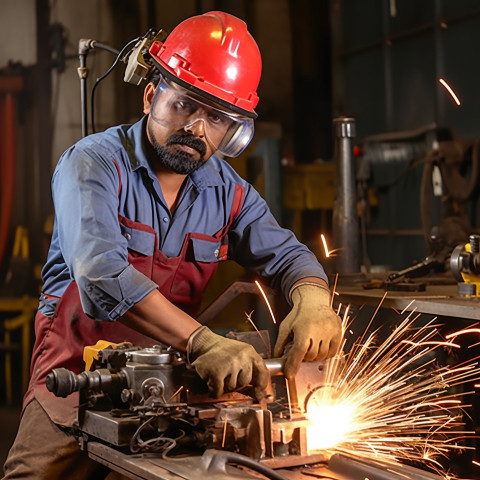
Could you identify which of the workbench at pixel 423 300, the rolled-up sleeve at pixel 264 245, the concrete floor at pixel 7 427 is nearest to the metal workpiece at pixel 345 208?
the workbench at pixel 423 300

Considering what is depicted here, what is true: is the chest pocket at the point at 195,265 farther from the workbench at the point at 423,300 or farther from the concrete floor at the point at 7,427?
the concrete floor at the point at 7,427

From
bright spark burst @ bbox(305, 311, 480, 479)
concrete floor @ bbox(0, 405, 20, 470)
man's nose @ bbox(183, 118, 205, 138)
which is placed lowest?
concrete floor @ bbox(0, 405, 20, 470)

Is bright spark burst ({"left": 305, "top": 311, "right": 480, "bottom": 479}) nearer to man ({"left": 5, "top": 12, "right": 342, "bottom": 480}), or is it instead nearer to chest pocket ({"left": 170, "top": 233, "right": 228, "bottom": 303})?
man ({"left": 5, "top": 12, "right": 342, "bottom": 480})

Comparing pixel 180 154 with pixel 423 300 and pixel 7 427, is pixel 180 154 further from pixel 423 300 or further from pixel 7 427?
pixel 7 427

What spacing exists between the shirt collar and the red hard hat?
0.77 feet

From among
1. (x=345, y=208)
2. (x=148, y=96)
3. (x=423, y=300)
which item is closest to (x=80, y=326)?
(x=148, y=96)

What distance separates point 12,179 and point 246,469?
14.7 ft

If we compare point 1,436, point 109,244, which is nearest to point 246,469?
point 109,244

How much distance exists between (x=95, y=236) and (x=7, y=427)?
3.67 m

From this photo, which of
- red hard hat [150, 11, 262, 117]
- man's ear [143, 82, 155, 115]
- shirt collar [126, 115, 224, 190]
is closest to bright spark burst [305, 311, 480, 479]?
shirt collar [126, 115, 224, 190]

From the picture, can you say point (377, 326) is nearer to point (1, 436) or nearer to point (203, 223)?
point (203, 223)

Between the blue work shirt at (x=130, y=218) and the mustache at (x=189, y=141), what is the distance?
0.12m

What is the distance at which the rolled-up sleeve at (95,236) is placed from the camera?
7.06 ft

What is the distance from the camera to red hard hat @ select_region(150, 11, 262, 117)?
2451 mm
